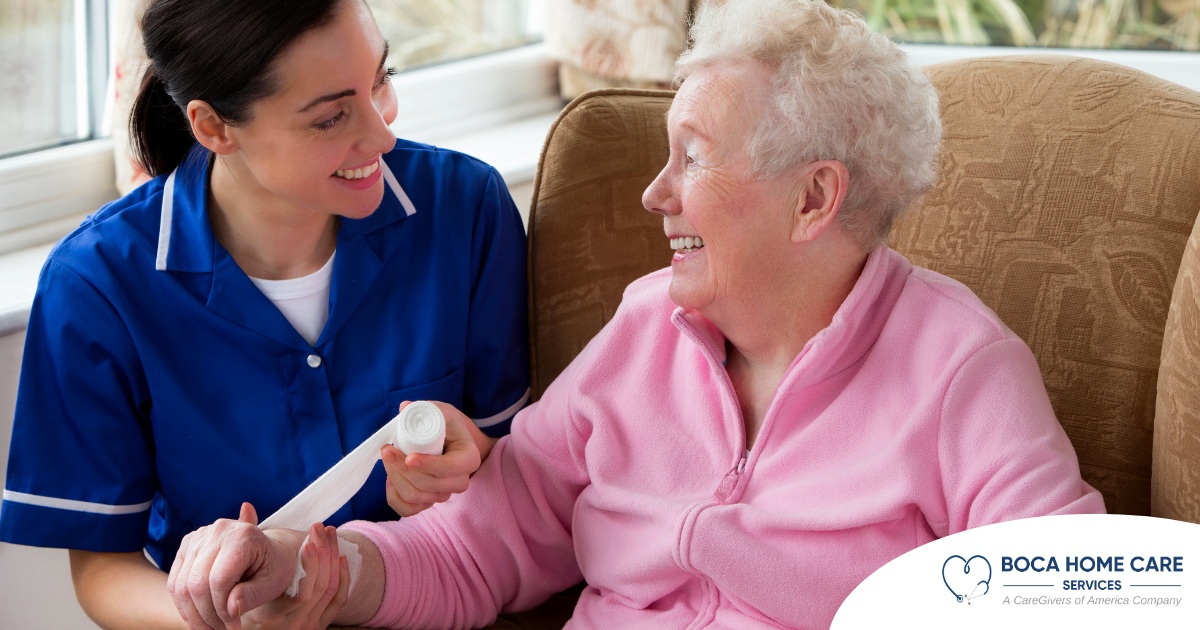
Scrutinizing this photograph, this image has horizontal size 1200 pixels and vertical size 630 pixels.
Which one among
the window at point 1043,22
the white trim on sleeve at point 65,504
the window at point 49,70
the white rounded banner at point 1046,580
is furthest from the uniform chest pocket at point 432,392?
the window at point 1043,22

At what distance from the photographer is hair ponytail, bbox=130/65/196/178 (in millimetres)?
1462

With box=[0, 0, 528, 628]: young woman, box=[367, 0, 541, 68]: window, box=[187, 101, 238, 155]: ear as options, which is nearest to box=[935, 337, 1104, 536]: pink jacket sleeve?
box=[0, 0, 528, 628]: young woman

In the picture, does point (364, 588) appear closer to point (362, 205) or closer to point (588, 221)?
point (362, 205)

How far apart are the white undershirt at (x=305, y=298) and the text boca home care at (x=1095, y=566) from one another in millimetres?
942

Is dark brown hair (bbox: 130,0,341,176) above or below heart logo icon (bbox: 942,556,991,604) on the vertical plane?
above

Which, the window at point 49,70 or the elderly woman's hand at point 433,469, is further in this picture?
the window at point 49,70

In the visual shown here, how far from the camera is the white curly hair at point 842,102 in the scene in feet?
4.09

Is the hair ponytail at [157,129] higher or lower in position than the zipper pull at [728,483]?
higher

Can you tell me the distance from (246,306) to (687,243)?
22.2 inches

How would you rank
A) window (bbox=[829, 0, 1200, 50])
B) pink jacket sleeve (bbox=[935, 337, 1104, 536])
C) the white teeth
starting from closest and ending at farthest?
pink jacket sleeve (bbox=[935, 337, 1104, 536]) → the white teeth → window (bbox=[829, 0, 1200, 50])

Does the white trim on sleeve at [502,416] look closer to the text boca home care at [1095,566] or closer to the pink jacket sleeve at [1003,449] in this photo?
the pink jacket sleeve at [1003,449]

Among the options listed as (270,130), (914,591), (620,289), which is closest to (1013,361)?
(914,591)

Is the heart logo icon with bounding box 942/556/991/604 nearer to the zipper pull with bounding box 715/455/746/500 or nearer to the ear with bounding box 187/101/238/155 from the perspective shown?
the zipper pull with bounding box 715/455/746/500

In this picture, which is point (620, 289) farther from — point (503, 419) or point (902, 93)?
point (902, 93)
